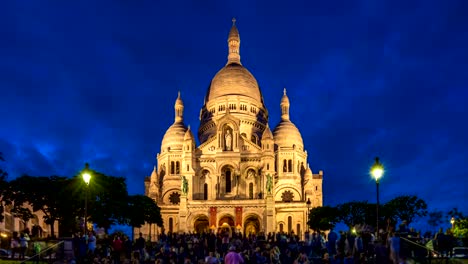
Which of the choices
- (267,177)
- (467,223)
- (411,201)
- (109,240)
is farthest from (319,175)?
(109,240)

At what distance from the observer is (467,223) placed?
54.0 metres

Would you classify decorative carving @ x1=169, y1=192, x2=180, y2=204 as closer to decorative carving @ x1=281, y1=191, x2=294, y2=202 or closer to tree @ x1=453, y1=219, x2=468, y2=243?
decorative carving @ x1=281, y1=191, x2=294, y2=202

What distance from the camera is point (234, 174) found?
8138cm

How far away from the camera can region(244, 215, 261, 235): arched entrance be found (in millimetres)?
79225

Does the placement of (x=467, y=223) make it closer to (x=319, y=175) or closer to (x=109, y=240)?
(x=109, y=240)

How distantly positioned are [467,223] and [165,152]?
166ft

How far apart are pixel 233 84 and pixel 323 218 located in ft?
106

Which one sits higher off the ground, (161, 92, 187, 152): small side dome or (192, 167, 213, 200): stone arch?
(161, 92, 187, 152): small side dome

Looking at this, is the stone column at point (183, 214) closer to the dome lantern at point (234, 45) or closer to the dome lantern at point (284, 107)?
the dome lantern at point (284, 107)

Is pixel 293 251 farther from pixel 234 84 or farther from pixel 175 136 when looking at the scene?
pixel 234 84

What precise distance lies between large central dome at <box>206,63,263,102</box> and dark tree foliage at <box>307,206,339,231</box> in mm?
28281

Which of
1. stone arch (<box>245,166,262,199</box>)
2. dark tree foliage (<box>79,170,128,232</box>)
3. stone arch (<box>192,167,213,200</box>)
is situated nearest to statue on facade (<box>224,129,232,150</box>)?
stone arch (<box>245,166,262,199</box>)

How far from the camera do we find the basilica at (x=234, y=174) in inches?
3044

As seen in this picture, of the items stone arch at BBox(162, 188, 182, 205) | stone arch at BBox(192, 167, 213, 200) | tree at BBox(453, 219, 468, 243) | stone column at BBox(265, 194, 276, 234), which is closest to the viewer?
tree at BBox(453, 219, 468, 243)
